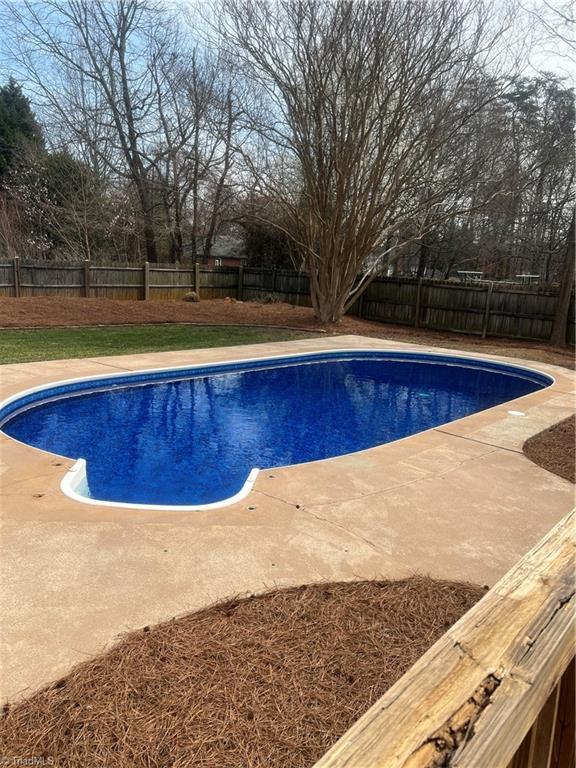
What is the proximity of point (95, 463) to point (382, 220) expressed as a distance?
36.6 ft

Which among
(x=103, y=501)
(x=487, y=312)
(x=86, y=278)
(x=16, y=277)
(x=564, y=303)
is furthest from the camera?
(x=86, y=278)

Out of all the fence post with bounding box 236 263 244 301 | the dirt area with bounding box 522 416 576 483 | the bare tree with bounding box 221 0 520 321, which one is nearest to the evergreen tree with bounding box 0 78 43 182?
the fence post with bounding box 236 263 244 301

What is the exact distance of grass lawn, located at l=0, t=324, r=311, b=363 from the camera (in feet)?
33.9

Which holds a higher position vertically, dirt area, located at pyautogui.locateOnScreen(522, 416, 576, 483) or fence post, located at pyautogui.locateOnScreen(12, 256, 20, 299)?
fence post, located at pyautogui.locateOnScreen(12, 256, 20, 299)

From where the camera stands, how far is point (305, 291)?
65.3 ft

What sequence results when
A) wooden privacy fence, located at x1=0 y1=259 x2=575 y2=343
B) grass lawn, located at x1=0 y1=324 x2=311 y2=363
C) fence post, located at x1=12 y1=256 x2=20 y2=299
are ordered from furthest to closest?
1. fence post, located at x1=12 y1=256 x2=20 y2=299
2. wooden privacy fence, located at x1=0 y1=259 x2=575 y2=343
3. grass lawn, located at x1=0 y1=324 x2=311 y2=363

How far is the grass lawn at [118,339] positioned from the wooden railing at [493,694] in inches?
383

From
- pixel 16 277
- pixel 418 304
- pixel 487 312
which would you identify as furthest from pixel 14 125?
pixel 487 312

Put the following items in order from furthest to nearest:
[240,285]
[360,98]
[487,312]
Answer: [240,285] < [487,312] < [360,98]

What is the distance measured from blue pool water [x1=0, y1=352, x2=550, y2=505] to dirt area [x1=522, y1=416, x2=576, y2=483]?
1.91 metres

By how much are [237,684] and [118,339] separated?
36.5 ft

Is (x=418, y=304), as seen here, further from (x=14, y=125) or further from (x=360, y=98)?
(x=14, y=125)

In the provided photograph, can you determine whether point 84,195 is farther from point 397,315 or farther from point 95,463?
point 95,463

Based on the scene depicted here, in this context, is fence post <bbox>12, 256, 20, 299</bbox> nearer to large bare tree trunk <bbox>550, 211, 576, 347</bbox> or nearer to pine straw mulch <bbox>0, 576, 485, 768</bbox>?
large bare tree trunk <bbox>550, 211, 576, 347</bbox>
